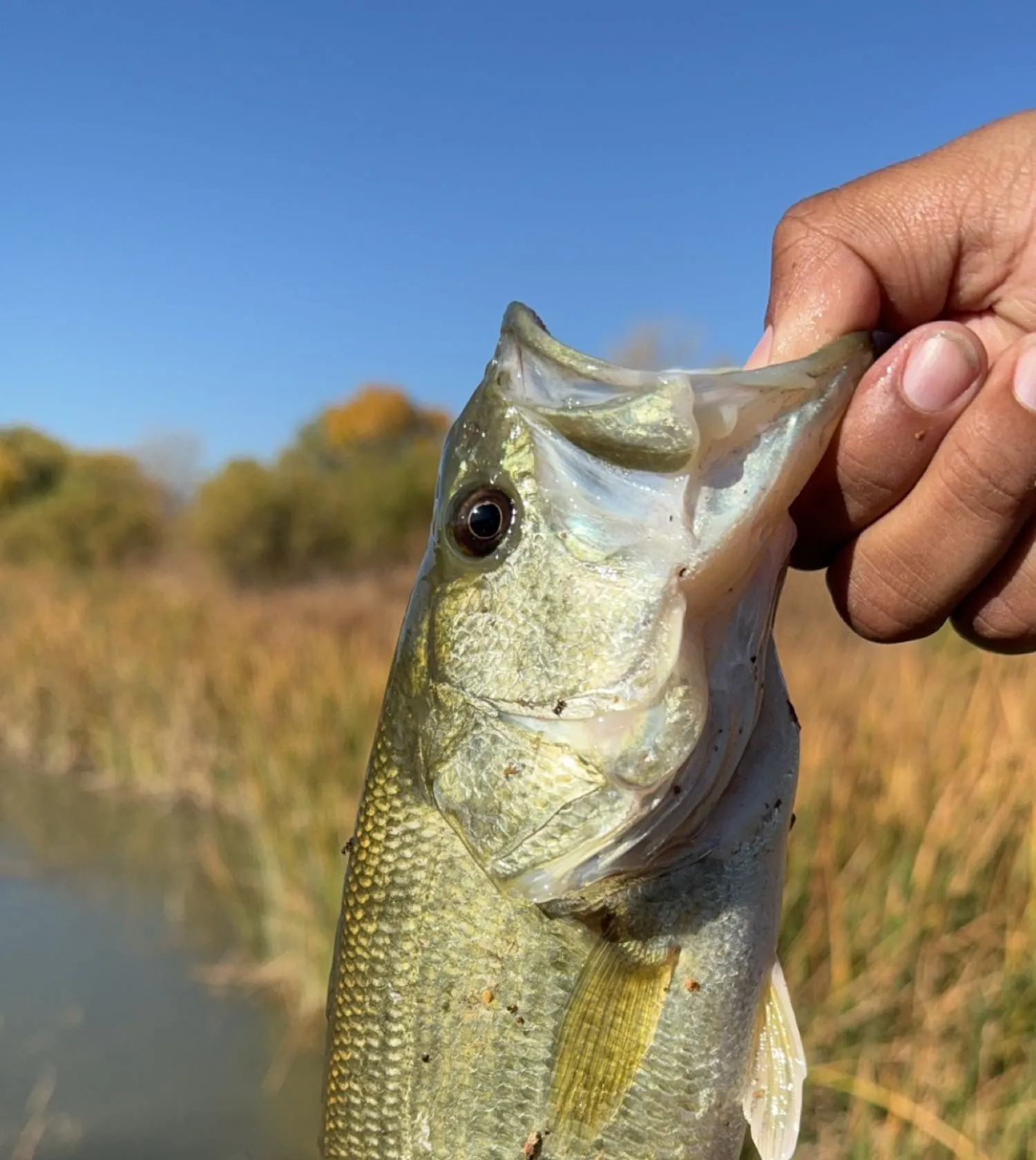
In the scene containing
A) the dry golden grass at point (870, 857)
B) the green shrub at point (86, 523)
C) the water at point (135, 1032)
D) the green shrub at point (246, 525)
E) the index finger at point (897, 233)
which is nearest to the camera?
the index finger at point (897, 233)

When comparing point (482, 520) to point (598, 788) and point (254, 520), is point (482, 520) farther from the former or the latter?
point (254, 520)

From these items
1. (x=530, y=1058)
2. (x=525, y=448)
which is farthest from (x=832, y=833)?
(x=525, y=448)

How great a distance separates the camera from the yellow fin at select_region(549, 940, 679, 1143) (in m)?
1.49

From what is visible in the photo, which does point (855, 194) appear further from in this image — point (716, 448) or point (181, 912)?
point (181, 912)

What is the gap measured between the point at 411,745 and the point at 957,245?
1.30m

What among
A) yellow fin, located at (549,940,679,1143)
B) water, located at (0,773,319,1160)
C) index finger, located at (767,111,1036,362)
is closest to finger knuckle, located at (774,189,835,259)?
index finger, located at (767,111,1036,362)

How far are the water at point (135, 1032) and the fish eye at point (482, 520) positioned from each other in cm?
431

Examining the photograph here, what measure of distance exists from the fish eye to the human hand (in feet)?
1.71

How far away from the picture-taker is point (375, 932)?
1.61 meters

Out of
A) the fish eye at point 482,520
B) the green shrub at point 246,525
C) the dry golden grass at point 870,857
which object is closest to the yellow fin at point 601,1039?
the fish eye at point 482,520

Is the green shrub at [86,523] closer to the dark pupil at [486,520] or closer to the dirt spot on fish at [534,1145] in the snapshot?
the dark pupil at [486,520]

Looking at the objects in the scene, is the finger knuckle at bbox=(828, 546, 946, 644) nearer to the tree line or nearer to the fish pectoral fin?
the fish pectoral fin

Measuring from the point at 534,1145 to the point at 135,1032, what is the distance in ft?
15.7

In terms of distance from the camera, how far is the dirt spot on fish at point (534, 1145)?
150 cm
